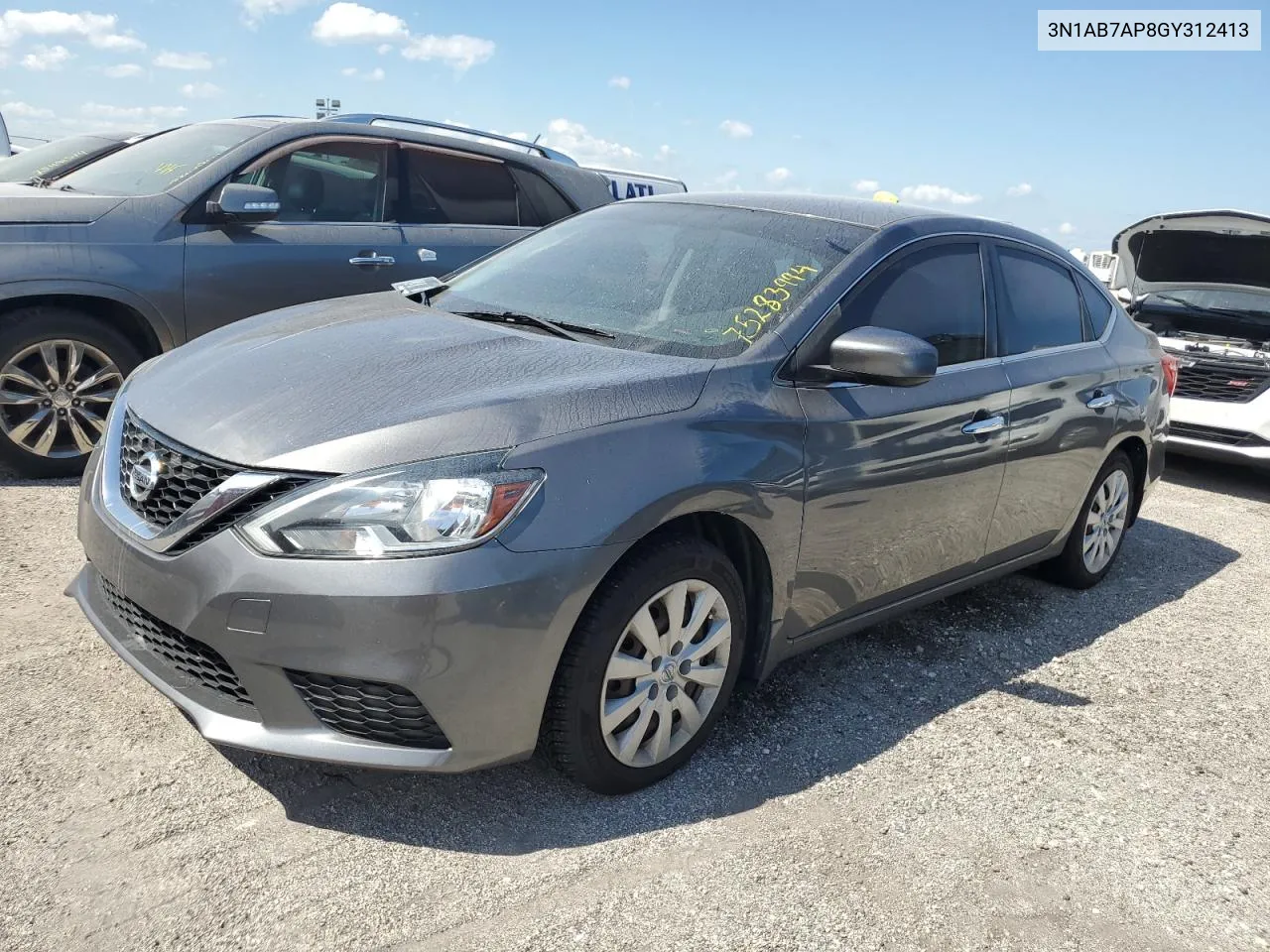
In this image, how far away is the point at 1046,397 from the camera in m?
4.12

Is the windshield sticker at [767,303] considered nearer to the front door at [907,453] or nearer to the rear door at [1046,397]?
the front door at [907,453]

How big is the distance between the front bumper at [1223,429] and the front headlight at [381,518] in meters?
6.05

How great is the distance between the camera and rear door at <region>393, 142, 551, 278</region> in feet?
19.8

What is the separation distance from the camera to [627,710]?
281 centimetres

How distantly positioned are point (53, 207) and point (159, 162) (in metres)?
0.79

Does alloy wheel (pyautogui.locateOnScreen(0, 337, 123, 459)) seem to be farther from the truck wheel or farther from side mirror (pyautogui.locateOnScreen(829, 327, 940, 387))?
side mirror (pyautogui.locateOnScreen(829, 327, 940, 387))

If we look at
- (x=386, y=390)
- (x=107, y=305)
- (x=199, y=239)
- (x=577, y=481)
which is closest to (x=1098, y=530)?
(x=577, y=481)

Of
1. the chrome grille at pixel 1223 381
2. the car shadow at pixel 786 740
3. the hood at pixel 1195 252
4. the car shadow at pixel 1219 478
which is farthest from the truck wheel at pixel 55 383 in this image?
the hood at pixel 1195 252

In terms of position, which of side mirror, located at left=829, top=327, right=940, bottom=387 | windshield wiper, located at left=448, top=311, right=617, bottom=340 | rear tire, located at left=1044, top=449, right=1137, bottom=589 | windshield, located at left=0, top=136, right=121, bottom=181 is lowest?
rear tire, located at left=1044, top=449, right=1137, bottom=589

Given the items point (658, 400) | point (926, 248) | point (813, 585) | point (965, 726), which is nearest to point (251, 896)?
point (658, 400)

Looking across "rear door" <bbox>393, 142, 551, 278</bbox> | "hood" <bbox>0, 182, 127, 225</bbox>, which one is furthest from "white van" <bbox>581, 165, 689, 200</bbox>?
"hood" <bbox>0, 182, 127, 225</bbox>

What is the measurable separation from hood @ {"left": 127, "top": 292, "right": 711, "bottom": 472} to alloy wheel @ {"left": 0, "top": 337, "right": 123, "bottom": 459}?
78.7 inches

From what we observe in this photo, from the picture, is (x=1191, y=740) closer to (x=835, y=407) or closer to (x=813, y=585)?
(x=813, y=585)

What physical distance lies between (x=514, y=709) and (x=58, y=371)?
3578 millimetres
